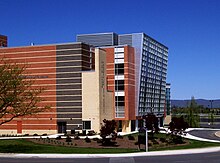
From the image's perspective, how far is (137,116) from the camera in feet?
247

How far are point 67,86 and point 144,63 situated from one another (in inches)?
694

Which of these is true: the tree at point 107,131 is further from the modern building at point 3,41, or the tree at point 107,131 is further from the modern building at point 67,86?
the modern building at point 3,41

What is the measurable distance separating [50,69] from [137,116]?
19458 millimetres

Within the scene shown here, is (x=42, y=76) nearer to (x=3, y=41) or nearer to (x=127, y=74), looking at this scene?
(x=127, y=74)

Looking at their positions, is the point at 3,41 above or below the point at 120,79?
above

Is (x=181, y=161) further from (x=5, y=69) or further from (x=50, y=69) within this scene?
(x=50, y=69)

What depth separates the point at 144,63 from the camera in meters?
76.6

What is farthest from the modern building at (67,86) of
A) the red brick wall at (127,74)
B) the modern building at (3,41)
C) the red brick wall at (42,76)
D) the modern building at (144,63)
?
the modern building at (3,41)

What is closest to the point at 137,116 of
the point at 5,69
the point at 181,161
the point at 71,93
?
the point at 71,93

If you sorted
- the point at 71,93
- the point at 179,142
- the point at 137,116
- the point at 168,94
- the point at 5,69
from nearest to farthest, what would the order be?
the point at 5,69 < the point at 179,142 < the point at 71,93 < the point at 137,116 < the point at 168,94

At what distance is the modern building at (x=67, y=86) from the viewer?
216ft

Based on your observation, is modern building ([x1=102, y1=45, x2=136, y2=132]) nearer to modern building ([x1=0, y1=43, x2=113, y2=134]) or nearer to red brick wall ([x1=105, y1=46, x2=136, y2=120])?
red brick wall ([x1=105, y1=46, x2=136, y2=120])

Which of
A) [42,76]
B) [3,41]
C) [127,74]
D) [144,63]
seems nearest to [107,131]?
[42,76]

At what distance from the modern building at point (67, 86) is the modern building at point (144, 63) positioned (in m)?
8.02
